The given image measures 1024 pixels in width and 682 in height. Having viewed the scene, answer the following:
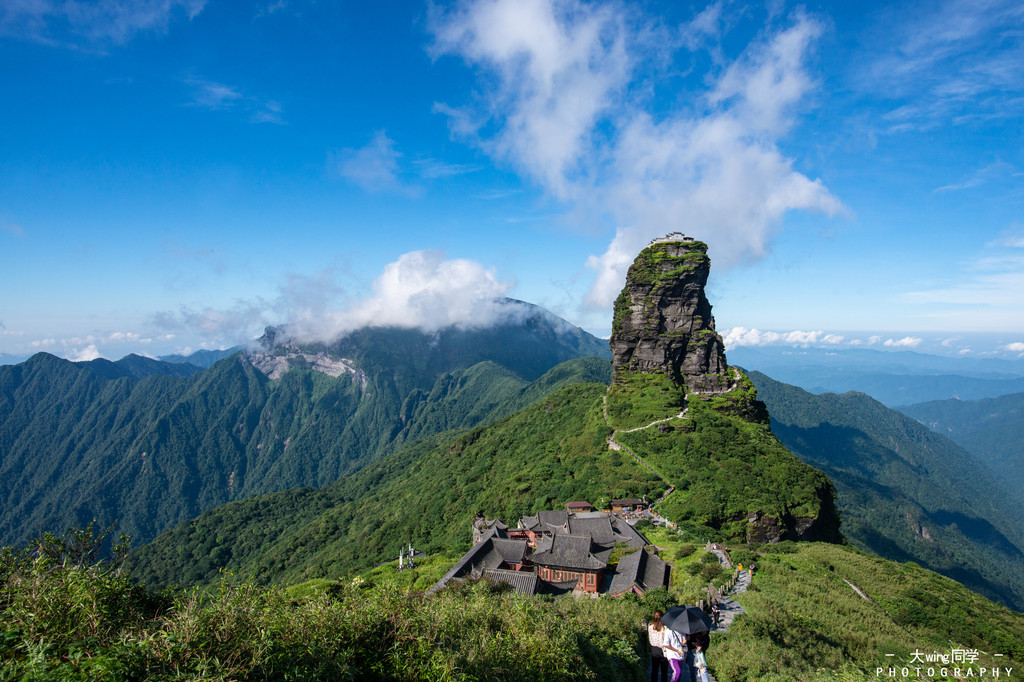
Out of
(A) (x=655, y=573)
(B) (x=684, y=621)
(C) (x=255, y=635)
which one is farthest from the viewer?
(A) (x=655, y=573)

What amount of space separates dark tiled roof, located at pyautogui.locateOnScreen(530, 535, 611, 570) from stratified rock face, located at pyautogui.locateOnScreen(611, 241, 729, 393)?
43.0 metres

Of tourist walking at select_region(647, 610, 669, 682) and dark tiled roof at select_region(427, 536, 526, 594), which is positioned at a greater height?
tourist walking at select_region(647, 610, 669, 682)

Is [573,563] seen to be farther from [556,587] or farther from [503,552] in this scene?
[503,552]

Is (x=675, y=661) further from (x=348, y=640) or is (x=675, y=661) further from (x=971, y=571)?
(x=971, y=571)

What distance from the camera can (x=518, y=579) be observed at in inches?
1364

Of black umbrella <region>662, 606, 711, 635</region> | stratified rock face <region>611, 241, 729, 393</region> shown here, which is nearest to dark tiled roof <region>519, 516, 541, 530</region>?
stratified rock face <region>611, 241, 729, 393</region>

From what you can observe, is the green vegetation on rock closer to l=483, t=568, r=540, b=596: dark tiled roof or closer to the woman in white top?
l=483, t=568, r=540, b=596: dark tiled roof

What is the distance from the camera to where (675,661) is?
50.8 ft

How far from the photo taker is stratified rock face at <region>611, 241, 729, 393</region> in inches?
2992

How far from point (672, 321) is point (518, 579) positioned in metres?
56.4

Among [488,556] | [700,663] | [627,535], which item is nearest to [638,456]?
[627,535]

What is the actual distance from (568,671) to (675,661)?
4121 mm

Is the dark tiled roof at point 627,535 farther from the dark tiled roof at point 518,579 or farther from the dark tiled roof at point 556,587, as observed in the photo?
the dark tiled roof at point 518,579

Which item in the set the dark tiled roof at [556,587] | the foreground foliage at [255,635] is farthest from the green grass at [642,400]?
the foreground foliage at [255,635]
